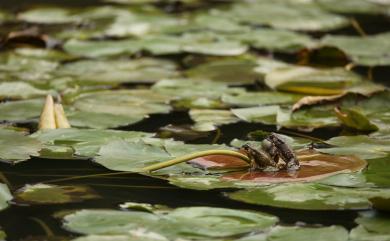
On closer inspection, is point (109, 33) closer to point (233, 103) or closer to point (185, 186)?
point (233, 103)

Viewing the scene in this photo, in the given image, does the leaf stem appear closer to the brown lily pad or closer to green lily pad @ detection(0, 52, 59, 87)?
the brown lily pad

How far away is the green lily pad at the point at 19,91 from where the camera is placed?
1.88 meters

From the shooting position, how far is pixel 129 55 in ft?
7.64

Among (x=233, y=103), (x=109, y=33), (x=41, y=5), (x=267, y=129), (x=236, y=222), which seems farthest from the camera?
(x=41, y=5)

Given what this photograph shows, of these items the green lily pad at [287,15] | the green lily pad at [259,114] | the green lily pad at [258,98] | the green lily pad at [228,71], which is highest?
the green lily pad at [287,15]

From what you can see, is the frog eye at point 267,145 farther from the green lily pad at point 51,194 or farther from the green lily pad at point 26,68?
the green lily pad at point 26,68

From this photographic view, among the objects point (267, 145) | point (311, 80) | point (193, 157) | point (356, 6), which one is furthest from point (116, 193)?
point (356, 6)

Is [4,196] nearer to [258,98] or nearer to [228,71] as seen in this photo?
[258,98]

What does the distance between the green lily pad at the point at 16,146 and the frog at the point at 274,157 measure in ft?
1.17

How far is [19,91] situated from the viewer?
191 cm

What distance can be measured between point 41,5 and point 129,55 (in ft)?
2.64

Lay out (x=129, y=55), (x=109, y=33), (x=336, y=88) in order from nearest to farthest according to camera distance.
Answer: (x=336, y=88)
(x=129, y=55)
(x=109, y=33)

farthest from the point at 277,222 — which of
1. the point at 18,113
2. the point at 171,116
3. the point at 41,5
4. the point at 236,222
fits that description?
the point at 41,5

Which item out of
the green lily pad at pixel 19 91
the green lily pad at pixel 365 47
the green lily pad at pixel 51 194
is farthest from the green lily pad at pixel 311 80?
the green lily pad at pixel 51 194
